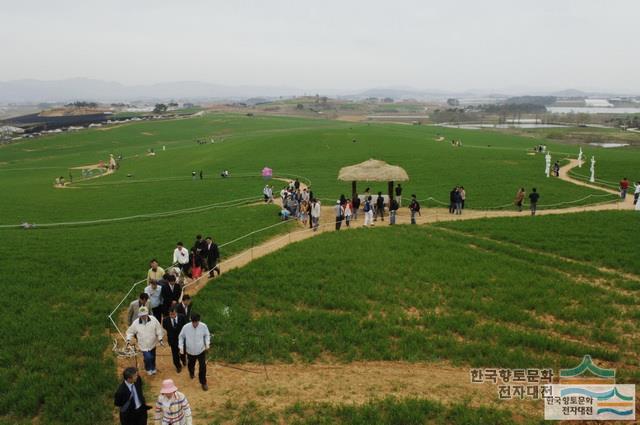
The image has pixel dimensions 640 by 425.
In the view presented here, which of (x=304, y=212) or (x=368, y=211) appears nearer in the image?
(x=368, y=211)

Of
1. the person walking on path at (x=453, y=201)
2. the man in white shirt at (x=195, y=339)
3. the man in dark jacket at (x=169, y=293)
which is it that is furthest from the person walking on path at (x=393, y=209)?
the man in white shirt at (x=195, y=339)

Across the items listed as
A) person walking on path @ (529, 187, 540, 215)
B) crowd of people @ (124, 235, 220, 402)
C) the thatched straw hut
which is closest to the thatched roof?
the thatched straw hut

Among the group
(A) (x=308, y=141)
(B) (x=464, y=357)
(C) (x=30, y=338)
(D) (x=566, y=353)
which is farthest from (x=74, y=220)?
(A) (x=308, y=141)

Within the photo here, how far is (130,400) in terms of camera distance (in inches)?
290

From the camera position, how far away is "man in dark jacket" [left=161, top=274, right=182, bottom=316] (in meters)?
11.6

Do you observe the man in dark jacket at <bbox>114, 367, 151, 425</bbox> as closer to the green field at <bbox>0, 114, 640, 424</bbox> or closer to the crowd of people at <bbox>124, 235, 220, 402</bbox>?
the green field at <bbox>0, 114, 640, 424</bbox>

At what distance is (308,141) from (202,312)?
49.3 meters

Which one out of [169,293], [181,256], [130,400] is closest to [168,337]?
[169,293]

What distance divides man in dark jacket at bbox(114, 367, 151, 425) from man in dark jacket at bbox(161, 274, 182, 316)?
4251 mm

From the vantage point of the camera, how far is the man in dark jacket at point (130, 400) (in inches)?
288

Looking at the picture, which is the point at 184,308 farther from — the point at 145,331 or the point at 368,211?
the point at 368,211

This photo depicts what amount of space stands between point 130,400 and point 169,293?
446 centimetres

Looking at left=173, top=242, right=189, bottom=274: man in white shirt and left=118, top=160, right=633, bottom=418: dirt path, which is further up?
left=173, top=242, right=189, bottom=274: man in white shirt

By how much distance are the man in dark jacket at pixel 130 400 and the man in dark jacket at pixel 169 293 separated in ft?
13.9
